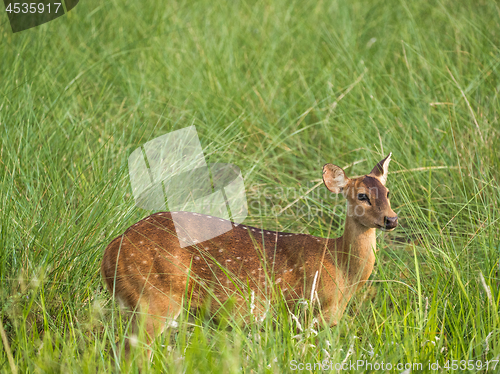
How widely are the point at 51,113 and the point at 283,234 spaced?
2189 mm

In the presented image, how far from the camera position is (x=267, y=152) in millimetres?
4094

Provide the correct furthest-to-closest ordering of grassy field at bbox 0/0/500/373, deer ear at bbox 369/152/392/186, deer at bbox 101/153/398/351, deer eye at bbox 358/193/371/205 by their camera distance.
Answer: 1. deer ear at bbox 369/152/392/186
2. deer eye at bbox 358/193/371/205
3. deer at bbox 101/153/398/351
4. grassy field at bbox 0/0/500/373

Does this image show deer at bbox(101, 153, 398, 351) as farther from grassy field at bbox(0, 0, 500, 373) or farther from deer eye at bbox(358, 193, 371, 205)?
grassy field at bbox(0, 0, 500, 373)

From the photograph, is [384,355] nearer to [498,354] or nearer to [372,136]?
[498,354]

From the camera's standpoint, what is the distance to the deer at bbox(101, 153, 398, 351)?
2623 millimetres

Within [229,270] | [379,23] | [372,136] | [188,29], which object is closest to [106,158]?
[229,270]

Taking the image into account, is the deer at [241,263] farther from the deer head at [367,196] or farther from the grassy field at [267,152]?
the grassy field at [267,152]

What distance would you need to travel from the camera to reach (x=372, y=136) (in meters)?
4.16

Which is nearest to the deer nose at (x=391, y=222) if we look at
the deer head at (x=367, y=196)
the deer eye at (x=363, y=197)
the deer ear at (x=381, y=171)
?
the deer head at (x=367, y=196)

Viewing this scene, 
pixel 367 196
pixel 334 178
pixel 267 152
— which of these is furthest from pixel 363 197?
pixel 267 152

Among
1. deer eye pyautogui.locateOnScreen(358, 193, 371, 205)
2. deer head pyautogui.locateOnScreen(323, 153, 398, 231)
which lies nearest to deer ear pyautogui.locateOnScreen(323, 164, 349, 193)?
deer head pyautogui.locateOnScreen(323, 153, 398, 231)

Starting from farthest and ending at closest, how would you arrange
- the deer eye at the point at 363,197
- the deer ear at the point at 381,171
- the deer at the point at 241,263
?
the deer ear at the point at 381,171 → the deer eye at the point at 363,197 → the deer at the point at 241,263

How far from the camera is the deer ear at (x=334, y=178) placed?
285cm

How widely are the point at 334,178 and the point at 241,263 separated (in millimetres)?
630
